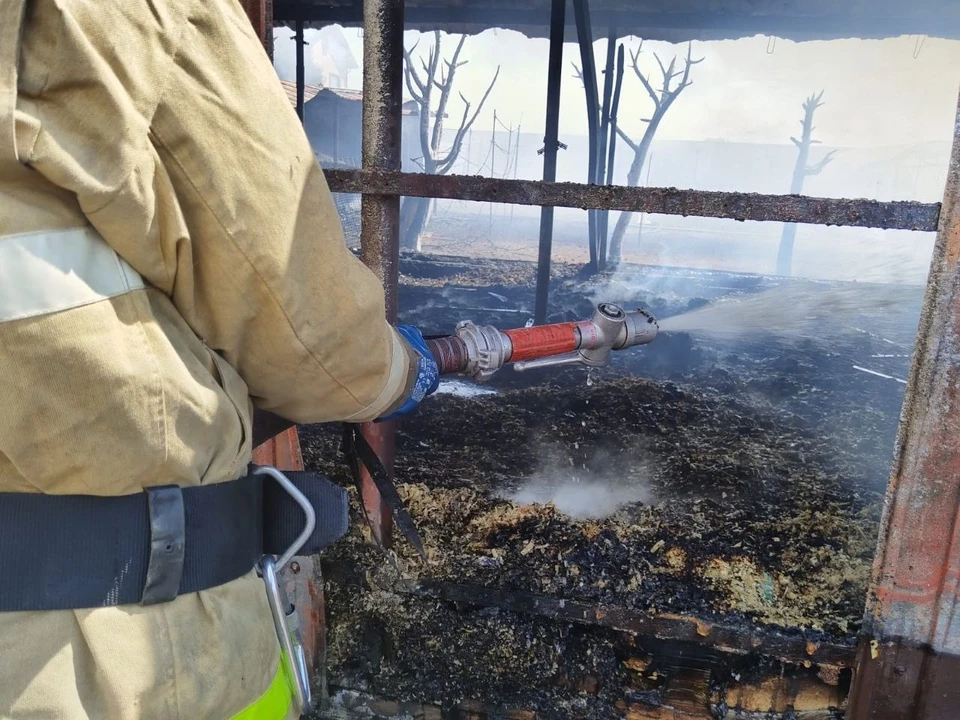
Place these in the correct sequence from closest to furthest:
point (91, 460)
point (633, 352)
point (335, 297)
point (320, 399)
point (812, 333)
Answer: point (91, 460) < point (335, 297) < point (320, 399) < point (633, 352) < point (812, 333)

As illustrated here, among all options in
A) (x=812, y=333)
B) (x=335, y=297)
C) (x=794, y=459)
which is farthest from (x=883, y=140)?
(x=335, y=297)

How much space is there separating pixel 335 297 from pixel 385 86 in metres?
1.26

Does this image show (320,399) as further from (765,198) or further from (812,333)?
(812,333)

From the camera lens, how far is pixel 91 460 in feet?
3.25

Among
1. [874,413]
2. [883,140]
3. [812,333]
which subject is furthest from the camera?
[883,140]

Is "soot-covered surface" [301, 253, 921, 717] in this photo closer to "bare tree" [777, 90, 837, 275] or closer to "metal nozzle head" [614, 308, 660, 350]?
"metal nozzle head" [614, 308, 660, 350]

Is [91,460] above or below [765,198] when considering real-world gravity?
below

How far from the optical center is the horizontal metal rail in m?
1.79

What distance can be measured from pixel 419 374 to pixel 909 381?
129 centimetres

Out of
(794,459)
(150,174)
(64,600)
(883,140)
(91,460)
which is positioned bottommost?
(794,459)

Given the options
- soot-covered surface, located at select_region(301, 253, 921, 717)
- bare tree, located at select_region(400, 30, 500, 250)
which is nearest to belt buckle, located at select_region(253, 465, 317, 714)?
soot-covered surface, located at select_region(301, 253, 921, 717)

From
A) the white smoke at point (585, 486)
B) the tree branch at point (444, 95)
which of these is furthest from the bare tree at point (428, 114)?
the white smoke at point (585, 486)

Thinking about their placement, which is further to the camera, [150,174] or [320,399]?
[320,399]

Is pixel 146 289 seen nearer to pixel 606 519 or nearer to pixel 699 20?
pixel 606 519
